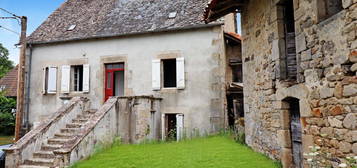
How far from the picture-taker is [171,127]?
10.7 meters

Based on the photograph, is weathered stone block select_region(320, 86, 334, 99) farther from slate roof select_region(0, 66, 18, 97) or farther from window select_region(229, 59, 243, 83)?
slate roof select_region(0, 66, 18, 97)

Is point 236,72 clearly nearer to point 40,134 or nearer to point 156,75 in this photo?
point 156,75

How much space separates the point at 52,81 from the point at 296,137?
10868 mm

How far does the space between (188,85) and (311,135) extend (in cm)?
653

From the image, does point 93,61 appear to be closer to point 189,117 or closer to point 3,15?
point 3,15

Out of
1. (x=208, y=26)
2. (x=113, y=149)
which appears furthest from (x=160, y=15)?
(x=113, y=149)

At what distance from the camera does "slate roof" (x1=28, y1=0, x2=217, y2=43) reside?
10.8 m

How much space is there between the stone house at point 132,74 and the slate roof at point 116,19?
0.05 metres

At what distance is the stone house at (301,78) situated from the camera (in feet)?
9.87

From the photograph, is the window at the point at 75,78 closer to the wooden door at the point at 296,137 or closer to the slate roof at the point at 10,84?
the slate roof at the point at 10,84

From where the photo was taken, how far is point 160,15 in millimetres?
11461

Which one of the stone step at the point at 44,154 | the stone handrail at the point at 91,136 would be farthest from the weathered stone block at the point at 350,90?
the stone step at the point at 44,154

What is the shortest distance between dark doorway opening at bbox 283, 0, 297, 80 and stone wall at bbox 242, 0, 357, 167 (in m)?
0.10

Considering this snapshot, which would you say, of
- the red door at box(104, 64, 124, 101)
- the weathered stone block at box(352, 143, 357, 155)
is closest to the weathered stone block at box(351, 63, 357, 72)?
the weathered stone block at box(352, 143, 357, 155)
